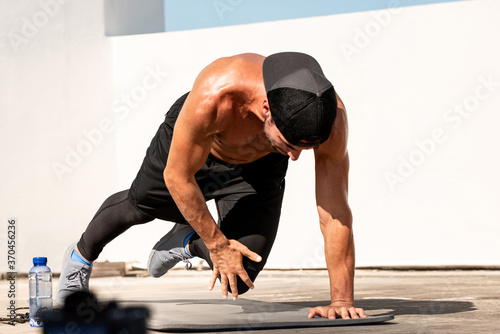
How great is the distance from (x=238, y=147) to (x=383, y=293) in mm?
1635

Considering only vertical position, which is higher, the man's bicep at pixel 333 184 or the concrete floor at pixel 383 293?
the man's bicep at pixel 333 184

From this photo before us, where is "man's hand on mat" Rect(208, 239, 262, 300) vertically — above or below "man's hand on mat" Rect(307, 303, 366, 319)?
above

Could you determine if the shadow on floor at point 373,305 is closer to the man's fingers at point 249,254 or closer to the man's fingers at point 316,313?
the man's fingers at point 316,313

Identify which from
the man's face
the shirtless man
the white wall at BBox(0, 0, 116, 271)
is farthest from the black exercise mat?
the white wall at BBox(0, 0, 116, 271)

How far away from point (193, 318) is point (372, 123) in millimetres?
3104

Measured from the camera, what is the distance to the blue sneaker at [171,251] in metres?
3.05

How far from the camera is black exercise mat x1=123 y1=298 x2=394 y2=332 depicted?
96.0 inches

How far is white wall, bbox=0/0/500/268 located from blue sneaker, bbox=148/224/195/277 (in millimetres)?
2565

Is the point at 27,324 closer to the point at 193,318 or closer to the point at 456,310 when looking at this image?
the point at 193,318

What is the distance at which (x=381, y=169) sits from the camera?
17.8 ft

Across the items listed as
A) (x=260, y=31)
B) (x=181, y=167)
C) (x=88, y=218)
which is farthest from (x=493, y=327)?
(x=88, y=218)

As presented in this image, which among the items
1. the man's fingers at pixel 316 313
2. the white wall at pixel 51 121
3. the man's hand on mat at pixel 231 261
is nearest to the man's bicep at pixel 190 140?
the man's hand on mat at pixel 231 261

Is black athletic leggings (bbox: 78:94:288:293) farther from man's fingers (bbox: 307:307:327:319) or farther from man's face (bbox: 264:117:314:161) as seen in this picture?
man's face (bbox: 264:117:314:161)

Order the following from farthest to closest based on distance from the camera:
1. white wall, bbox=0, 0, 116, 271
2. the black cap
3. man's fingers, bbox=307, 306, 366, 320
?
white wall, bbox=0, 0, 116, 271
man's fingers, bbox=307, 306, 366, 320
the black cap
